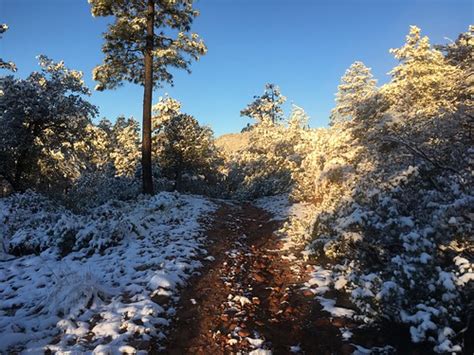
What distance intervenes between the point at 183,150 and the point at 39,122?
845cm

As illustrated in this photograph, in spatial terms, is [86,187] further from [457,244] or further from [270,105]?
[270,105]

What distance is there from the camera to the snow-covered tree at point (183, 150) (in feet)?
77.3

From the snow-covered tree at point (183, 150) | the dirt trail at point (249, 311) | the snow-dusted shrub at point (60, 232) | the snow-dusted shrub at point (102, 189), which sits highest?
the snow-covered tree at point (183, 150)

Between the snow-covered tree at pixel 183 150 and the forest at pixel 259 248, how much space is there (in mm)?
6609

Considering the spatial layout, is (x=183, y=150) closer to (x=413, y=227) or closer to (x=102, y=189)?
(x=102, y=189)

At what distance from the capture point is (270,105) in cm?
4303

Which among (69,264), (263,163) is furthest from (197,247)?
(263,163)

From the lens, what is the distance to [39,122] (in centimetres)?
1747

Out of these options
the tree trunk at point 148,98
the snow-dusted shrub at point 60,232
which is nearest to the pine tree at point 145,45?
the tree trunk at point 148,98

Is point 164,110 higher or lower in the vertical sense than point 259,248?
higher

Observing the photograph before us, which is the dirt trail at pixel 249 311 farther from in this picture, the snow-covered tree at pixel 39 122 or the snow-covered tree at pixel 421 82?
the snow-covered tree at pixel 39 122

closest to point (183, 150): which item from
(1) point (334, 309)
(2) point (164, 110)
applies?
(2) point (164, 110)

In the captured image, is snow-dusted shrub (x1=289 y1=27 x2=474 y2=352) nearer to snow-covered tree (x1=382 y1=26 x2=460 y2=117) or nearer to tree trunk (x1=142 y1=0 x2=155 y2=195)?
snow-covered tree (x1=382 y1=26 x2=460 y2=117)

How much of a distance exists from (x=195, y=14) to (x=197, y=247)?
455 inches
